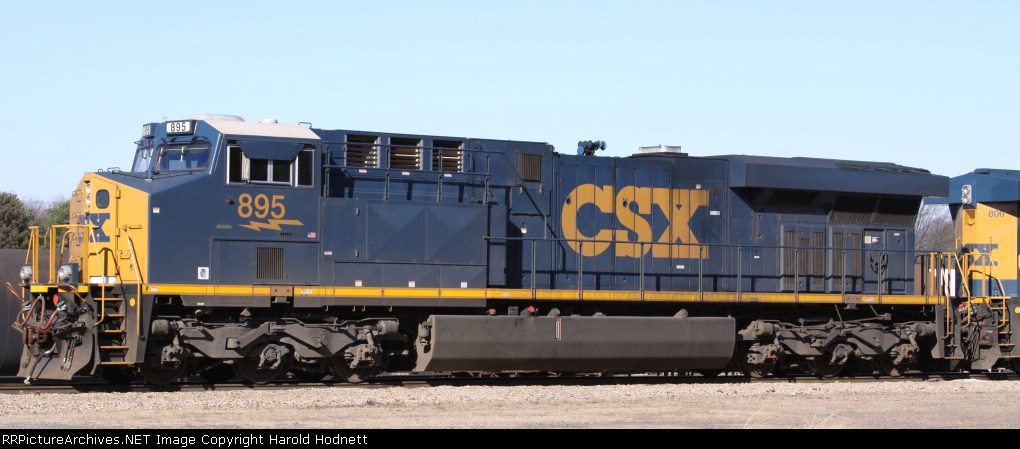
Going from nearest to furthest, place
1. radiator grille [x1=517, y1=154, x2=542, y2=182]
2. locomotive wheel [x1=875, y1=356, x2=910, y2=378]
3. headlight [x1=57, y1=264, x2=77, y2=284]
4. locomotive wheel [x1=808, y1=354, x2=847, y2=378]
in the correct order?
headlight [x1=57, y1=264, x2=77, y2=284]
radiator grille [x1=517, y1=154, x2=542, y2=182]
locomotive wheel [x1=808, y1=354, x2=847, y2=378]
locomotive wheel [x1=875, y1=356, x2=910, y2=378]

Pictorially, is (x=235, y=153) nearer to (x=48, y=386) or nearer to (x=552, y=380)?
(x=48, y=386)

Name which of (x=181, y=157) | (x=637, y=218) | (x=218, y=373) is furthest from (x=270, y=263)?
(x=637, y=218)

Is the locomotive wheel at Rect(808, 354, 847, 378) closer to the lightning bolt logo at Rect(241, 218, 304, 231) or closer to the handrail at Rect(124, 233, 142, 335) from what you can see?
the lightning bolt logo at Rect(241, 218, 304, 231)

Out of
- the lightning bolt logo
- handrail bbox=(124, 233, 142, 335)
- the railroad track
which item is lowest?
the railroad track

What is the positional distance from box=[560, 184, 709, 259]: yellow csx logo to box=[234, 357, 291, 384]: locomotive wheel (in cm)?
423

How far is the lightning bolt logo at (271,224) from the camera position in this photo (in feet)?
45.7

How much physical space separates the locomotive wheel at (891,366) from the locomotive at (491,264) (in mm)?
50

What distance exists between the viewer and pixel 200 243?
1371 cm

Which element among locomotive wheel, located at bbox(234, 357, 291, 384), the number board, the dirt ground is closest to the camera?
the dirt ground

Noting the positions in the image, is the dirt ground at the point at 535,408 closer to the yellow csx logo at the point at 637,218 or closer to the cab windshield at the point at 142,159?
the yellow csx logo at the point at 637,218

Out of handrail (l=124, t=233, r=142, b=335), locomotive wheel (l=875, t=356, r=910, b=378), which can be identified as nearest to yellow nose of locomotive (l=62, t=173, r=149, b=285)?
handrail (l=124, t=233, r=142, b=335)

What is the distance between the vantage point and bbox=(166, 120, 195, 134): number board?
46.4 feet

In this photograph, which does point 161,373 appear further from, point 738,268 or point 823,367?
point 823,367
